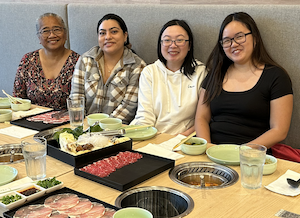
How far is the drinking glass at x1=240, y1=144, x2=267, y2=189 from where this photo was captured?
1145 mm

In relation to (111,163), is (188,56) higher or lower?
higher

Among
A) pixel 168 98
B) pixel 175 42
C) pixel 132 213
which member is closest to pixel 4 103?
pixel 168 98

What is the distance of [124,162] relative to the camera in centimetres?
134

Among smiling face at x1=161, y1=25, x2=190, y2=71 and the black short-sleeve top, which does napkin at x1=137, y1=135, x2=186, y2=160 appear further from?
smiling face at x1=161, y1=25, x2=190, y2=71

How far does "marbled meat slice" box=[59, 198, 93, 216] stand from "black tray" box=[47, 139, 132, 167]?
28 centimetres

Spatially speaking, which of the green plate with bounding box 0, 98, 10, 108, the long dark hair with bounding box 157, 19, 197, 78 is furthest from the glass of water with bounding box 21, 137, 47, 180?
the long dark hair with bounding box 157, 19, 197, 78

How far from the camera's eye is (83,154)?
1318 millimetres

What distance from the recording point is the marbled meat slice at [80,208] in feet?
3.26

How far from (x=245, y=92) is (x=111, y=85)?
1.04 m

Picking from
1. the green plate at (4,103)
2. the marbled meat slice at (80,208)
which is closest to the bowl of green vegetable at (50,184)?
the marbled meat slice at (80,208)

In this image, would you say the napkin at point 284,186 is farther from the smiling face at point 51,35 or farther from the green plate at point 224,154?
the smiling face at point 51,35

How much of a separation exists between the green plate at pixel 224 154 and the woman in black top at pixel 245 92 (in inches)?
19.1

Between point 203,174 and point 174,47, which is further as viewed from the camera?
point 174,47

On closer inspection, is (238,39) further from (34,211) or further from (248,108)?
(34,211)
